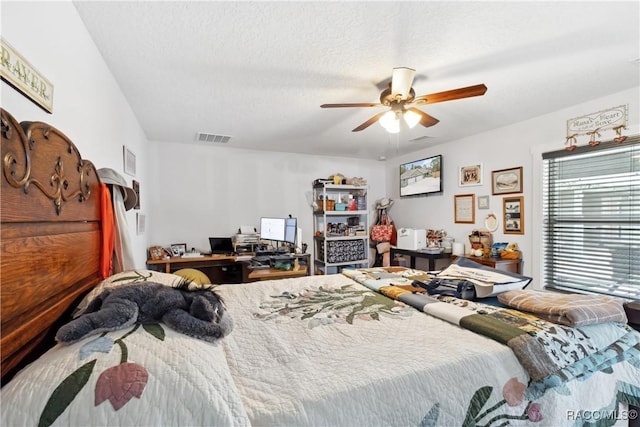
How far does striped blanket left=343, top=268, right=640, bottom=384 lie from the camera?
102 centimetres

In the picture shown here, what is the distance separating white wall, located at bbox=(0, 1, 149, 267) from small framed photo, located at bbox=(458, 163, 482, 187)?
3947 mm

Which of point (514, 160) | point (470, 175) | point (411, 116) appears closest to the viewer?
point (411, 116)

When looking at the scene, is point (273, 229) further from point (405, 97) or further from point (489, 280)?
point (489, 280)

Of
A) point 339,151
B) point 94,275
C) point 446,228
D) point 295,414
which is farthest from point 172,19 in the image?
point 446,228

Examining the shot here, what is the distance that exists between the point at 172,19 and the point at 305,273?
251 centimetres

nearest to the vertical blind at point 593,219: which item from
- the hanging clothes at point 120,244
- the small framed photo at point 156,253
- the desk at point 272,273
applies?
the desk at point 272,273

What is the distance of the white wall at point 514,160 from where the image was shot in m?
2.69

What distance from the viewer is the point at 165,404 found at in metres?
0.60

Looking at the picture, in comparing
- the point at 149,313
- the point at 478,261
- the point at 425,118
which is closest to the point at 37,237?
the point at 149,313

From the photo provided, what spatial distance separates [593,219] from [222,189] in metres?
4.47

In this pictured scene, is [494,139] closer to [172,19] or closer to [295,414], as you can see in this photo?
[172,19]

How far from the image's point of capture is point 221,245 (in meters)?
4.03

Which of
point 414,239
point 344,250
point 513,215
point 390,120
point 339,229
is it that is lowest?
point 344,250

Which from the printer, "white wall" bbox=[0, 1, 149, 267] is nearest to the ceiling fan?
"white wall" bbox=[0, 1, 149, 267]
